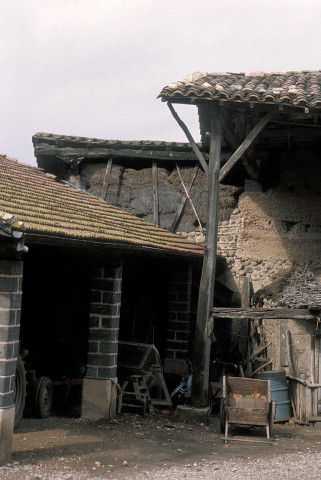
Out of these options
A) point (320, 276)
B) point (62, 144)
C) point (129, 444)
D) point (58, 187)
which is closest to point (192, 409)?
point (129, 444)

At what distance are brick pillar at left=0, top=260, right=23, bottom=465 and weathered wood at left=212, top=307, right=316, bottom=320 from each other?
3602mm

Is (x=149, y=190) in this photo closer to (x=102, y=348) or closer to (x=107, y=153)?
(x=107, y=153)

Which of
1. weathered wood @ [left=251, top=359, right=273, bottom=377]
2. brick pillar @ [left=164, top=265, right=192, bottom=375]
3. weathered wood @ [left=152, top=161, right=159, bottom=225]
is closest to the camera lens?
weathered wood @ [left=251, top=359, right=273, bottom=377]

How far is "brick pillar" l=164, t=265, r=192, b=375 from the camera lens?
425 inches

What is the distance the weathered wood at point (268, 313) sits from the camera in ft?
29.1

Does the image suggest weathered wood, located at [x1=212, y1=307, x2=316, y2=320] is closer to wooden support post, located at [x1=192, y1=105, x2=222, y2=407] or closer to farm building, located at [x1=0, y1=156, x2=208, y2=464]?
wooden support post, located at [x1=192, y1=105, x2=222, y2=407]

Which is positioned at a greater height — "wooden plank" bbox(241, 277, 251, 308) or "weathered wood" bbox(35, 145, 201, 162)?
"weathered wood" bbox(35, 145, 201, 162)

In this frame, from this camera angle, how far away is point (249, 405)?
7727 mm

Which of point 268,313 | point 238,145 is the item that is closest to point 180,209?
point 238,145

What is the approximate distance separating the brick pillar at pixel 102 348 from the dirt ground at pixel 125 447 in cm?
25

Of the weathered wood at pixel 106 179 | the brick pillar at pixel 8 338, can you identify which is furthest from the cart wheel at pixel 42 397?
the weathered wood at pixel 106 179

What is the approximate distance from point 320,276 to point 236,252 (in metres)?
1.72

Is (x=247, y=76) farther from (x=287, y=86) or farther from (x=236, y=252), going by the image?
(x=236, y=252)

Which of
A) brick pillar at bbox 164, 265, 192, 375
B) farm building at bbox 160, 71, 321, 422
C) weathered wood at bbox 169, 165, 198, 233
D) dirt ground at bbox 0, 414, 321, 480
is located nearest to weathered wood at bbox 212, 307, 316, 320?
farm building at bbox 160, 71, 321, 422
